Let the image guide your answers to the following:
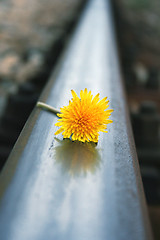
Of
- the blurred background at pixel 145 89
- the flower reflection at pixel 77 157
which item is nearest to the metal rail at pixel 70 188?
the flower reflection at pixel 77 157

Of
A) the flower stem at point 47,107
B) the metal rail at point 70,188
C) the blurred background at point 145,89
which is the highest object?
the blurred background at point 145,89

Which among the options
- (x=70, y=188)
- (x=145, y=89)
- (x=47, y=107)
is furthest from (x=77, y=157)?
(x=145, y=89)

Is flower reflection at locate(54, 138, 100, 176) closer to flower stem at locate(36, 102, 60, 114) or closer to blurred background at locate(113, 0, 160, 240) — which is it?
flower stem at locate(36, 102, 60, 114)

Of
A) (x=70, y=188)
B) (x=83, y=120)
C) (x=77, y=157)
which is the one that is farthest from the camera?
(x=83, y=120)

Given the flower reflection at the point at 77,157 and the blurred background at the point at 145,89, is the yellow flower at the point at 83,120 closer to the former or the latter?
the flower reflection at the point at 77,157

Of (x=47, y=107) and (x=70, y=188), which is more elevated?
(x=47, y=107)

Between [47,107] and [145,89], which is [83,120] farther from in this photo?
[145,89]

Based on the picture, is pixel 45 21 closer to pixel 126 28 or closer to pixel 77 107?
pixel 126 28
